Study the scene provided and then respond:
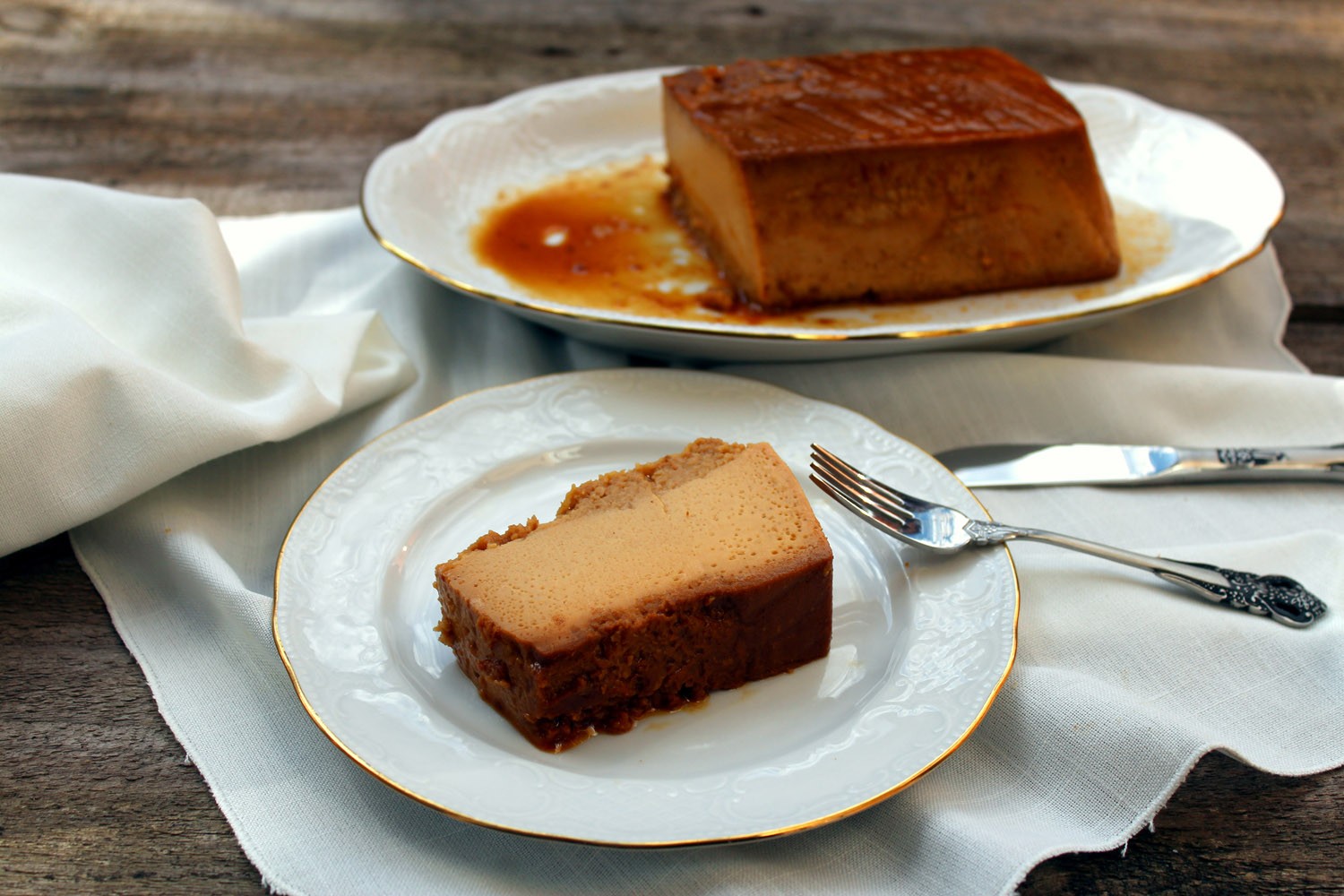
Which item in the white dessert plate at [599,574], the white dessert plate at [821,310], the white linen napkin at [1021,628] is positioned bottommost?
the white linen napkin at [1021,628]

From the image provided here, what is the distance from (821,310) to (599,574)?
1.06 m

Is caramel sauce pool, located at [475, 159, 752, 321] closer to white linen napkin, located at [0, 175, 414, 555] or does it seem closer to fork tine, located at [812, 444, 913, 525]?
white linen napkin, located at [0, 175, 414, 555]

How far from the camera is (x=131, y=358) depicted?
184 cm

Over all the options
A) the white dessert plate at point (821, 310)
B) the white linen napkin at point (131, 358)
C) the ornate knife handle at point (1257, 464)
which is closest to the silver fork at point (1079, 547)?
the ornate knife handle at point (1257, 464)

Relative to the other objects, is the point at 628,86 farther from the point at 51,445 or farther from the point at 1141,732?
the point at 1141,732

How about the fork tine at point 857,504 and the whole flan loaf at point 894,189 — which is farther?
the whole flan loaf at point 894,189

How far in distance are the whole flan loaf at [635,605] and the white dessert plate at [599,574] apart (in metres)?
0.03

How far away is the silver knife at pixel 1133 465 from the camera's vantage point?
2002mm

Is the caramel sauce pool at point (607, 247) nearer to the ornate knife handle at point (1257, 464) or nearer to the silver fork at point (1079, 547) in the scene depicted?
the silver fork at point (1079, 547)

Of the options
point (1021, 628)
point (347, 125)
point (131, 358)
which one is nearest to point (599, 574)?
point (1021, 628)

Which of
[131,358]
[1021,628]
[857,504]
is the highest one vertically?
[131,358]

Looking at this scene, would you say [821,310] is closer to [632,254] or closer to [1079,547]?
[632,254]

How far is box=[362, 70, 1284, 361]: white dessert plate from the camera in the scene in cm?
212

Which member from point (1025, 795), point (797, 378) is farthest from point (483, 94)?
point (1025, 795)
